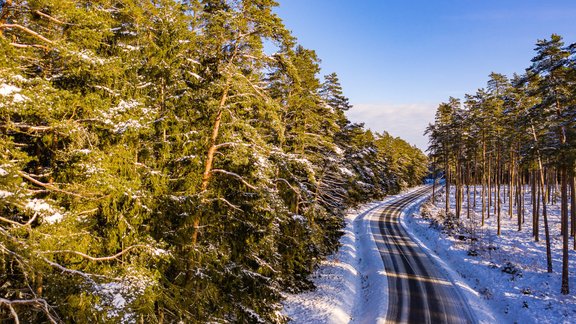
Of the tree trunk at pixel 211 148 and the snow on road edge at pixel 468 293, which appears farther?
the snow on road edge at pixel 468 293

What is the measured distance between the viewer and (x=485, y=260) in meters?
27.0

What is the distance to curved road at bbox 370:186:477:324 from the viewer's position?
1759 centimetres

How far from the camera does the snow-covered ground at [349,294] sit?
1781 centimetres

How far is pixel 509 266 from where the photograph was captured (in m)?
24.6

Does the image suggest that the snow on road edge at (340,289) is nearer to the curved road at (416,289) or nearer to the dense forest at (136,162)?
the curved road at (416,289)

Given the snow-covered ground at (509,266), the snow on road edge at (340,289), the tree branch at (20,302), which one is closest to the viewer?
the tree branch at (20,302)

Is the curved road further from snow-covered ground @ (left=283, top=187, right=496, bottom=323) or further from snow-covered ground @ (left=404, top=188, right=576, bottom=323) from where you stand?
snow-covered ground @ (left=404, top=188, right=576, bottom=323)

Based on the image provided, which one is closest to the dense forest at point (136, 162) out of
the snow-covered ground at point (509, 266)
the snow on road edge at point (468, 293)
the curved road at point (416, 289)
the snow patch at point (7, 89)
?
the snow patch at point (7, 89)

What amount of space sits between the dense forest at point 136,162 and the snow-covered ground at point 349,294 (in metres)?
6.27

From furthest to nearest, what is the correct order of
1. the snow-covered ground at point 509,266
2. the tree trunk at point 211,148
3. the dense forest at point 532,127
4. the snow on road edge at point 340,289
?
the dense forest at point 532,127 → the snow-covered ground at point 509,266 → the snow on road edge at point 340,289 → the tree trunk at point 211,148

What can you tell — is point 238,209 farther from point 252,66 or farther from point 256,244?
point 252,66

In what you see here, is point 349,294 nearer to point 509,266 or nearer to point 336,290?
point 336,290

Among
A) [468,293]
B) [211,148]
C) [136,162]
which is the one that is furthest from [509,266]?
[136,162]

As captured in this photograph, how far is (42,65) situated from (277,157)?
7019 millimetres
